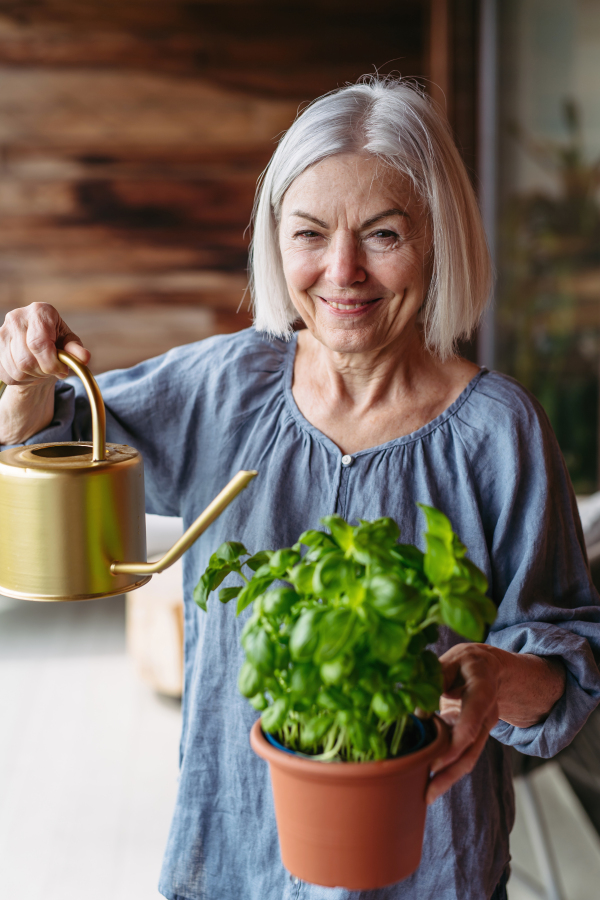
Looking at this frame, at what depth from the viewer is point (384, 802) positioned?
2.06 feet

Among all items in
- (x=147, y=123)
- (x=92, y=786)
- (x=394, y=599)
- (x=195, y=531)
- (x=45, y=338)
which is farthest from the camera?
(x=147, y=123)

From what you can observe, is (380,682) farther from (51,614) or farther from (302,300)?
(51,614)

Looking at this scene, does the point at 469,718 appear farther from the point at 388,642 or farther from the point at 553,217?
the point at 553,217

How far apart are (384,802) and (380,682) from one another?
0.32ft

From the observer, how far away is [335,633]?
1.91 feet

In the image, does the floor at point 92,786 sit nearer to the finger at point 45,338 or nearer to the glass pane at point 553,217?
the finger at point 45,338

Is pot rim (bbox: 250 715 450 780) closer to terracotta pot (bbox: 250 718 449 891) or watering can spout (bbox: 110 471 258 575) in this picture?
terracotta pot (bbox: 250 718 449 891)

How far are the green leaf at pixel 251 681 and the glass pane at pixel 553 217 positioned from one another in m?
3.63

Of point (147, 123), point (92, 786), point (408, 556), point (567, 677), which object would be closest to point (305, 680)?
point (408, 556)

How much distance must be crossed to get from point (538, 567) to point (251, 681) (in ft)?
1.64

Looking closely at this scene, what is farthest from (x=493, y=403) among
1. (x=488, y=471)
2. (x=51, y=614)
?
(x=51, y=614)

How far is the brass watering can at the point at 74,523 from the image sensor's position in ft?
2.54

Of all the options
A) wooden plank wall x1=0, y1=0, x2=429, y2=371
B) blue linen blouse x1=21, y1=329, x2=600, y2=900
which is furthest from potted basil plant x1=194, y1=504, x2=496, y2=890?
wooden plank wall x1=0, y1=0, x2=429, y2=371

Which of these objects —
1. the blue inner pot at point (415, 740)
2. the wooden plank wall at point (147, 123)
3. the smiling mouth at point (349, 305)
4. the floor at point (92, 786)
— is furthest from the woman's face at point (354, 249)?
the wooden plank wall at point (147, 123)
